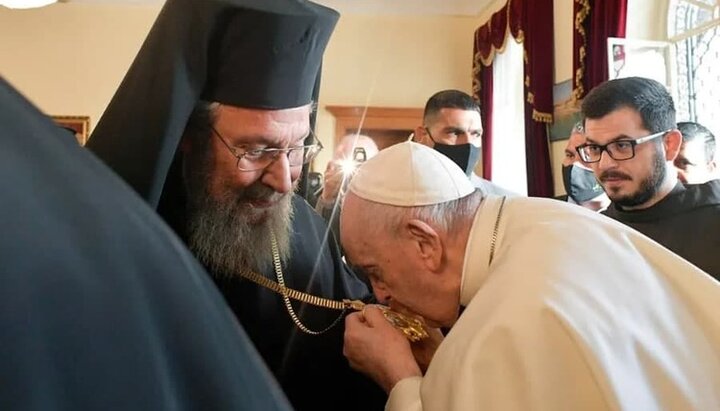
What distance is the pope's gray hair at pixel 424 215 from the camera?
1.58 m

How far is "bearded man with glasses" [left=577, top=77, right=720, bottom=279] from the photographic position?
2998 millimetres

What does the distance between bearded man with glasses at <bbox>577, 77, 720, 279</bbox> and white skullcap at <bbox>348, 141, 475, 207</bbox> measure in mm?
1525

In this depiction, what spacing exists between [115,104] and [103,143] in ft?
0.30

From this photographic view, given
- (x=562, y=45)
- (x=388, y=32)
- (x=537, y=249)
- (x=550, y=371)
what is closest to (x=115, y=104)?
(x=537, y=249)

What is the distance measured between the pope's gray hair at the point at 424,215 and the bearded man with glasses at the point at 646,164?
63.6 inches

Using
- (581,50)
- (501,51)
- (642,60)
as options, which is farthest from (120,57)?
(642,60)

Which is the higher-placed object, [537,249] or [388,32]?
[388,32]

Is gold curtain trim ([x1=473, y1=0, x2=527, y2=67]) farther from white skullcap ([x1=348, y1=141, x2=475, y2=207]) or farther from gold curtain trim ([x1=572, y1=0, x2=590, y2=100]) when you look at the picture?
white skullcap ([x1=348, y1=141, x2=475, y2=207])

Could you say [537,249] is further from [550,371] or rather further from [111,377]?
[111,377]

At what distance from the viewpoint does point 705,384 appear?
1.35 metres

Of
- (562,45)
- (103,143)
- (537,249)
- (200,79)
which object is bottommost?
(537,249)

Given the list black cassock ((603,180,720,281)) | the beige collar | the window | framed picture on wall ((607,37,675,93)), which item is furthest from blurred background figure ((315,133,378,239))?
the window

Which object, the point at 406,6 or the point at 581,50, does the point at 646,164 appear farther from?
the point at 406,6

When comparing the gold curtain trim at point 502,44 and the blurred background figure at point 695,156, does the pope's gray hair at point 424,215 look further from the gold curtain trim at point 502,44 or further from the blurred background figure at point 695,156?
the gold curtain trim at point 502,44
